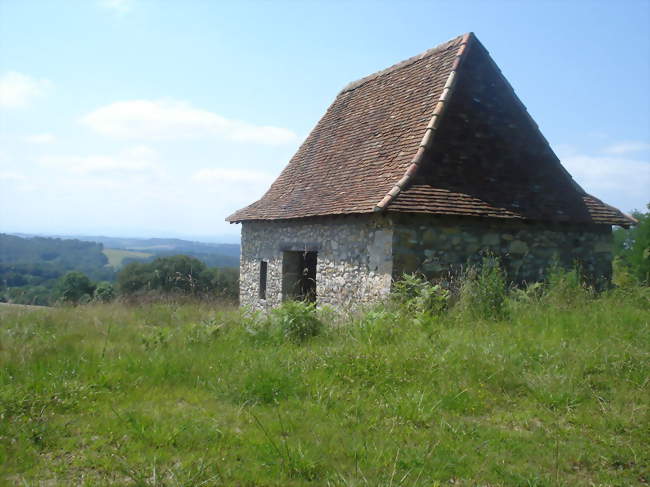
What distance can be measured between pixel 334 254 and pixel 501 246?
3262 millimetres

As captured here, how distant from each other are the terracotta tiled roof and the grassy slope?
11.1 ft

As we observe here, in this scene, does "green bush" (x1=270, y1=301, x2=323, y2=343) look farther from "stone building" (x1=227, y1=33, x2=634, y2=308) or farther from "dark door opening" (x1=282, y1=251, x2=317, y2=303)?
"dark door opening" (x1=282, y1=251, x2=317, y2=303)

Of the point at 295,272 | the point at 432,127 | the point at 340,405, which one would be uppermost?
the point at 432,127

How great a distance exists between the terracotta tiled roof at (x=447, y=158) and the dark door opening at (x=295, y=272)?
119 cm

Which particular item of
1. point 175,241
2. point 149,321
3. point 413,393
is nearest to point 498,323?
point 413,393

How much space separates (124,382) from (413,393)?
9.04ft

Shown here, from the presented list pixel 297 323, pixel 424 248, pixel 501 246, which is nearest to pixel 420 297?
pixel 424 248

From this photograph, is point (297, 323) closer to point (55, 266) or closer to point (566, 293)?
point (566, 293)

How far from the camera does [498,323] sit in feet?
21.1

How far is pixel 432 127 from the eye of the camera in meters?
9.59

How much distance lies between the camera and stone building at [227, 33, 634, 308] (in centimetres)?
877

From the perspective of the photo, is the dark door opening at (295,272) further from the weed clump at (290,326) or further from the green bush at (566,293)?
the green bush at (566,293)

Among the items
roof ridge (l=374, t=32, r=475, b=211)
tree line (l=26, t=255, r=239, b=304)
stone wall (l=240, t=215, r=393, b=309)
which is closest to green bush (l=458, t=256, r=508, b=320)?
stone wall (l=240, t=215, r=393, b=309)

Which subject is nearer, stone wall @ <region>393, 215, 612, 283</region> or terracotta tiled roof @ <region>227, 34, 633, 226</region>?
stone wall @ <region>393, 215, 612, 283</region>
